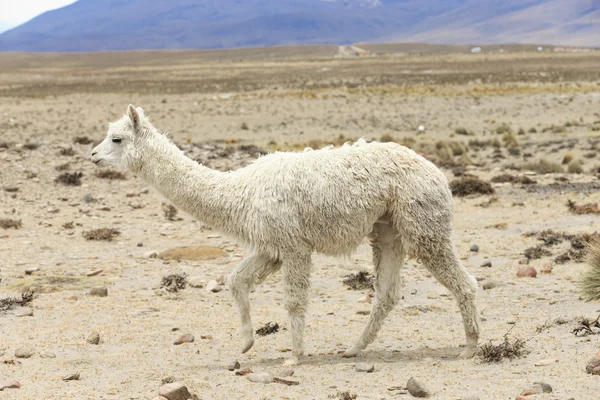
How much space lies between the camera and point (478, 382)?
5887mm

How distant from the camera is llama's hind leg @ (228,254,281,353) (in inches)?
271

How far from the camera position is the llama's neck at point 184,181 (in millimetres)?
7121

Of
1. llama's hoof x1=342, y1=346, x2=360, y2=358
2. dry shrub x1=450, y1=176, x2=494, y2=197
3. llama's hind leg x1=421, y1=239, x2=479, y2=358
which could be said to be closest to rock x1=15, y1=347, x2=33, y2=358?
llama's hoof x1=342, y1=346, x2=360, y2=358

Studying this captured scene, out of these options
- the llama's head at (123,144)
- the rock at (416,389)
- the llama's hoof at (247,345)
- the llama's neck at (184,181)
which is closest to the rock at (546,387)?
the rock at (416,389)

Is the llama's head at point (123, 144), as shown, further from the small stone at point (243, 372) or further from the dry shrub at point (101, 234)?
the dry shrub at point (101, 234)

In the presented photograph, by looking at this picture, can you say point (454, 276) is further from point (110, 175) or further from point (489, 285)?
point (110, 175)

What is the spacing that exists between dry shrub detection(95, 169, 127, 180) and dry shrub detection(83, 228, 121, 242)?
439cm

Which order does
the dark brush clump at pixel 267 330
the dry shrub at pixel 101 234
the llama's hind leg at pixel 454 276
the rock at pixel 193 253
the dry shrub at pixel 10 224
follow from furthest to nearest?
the dry shrub at pixel 10 224, the dry shrub at pixel 101 234, the rock at pixel 193 253, the dark brush clump at pixel 267 330, the llama's hind leg at pixel 454 276

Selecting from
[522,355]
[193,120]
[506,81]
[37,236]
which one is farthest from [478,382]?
[506,81]

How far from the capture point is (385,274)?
7238 mm

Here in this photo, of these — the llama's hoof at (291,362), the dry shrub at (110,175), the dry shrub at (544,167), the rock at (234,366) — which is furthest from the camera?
the dry shrub at (544,167)

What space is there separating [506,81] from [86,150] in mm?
40351

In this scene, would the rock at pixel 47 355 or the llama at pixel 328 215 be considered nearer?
the llama at pixel 328 215

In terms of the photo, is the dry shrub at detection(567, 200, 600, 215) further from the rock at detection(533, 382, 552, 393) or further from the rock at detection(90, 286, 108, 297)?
the rock at detection(533, 382, 552, 393)
